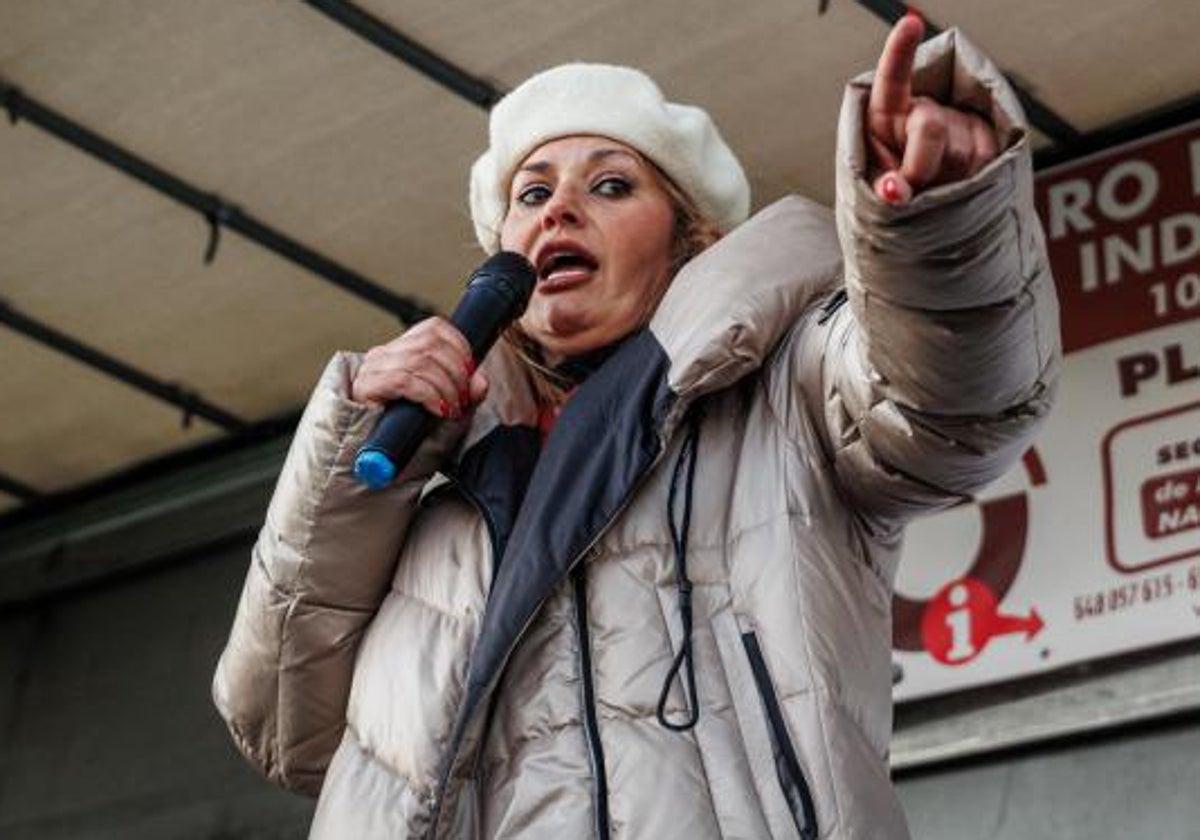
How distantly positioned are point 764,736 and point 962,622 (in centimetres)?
267

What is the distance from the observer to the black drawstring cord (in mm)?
2314

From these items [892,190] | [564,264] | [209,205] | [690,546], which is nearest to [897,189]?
[892,190]

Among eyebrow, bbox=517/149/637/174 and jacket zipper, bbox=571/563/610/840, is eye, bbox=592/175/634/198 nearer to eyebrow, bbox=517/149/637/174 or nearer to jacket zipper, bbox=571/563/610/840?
eyebrow, bbox=517/149/637/174

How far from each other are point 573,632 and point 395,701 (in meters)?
0.17

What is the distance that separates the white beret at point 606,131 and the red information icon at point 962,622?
2060 mm

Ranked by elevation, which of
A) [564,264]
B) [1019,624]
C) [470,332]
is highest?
[1019,624]

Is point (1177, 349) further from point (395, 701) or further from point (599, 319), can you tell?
point (395, 701)

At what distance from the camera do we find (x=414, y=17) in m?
4.75

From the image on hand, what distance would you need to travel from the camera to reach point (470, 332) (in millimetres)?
2488

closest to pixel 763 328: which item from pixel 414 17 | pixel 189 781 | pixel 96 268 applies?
pixel 414 17

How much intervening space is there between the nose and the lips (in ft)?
0.07

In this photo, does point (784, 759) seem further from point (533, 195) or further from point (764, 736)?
point (533, 195)

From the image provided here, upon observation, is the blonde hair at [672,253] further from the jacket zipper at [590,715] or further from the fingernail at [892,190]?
the fingernail at [892,190]

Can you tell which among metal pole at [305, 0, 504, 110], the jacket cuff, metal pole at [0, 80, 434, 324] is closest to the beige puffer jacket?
the jacket cuff
